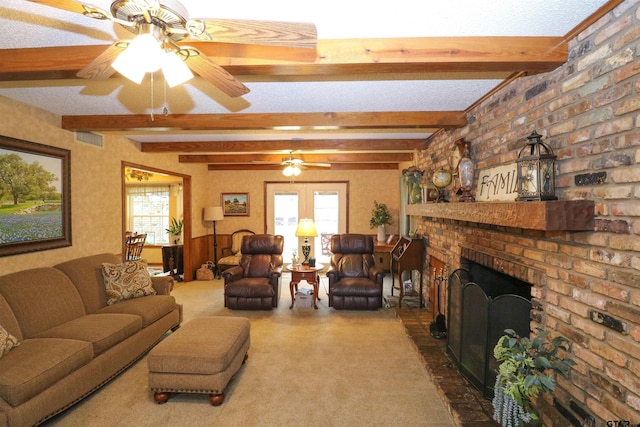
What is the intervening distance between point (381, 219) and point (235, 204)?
10.7 feet

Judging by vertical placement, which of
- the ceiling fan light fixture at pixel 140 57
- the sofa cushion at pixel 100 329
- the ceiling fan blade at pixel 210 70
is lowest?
the sofa cushion at pixel 100 329

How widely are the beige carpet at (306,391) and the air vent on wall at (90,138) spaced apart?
2605 mm

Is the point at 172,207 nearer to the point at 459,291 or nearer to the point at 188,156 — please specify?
the point at 188,156

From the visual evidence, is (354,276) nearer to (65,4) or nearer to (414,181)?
(414,181)

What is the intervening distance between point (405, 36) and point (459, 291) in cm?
205

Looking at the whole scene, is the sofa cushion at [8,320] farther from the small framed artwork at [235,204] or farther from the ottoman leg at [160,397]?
the small framed artwork at [235,204]

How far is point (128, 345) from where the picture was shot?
3.09m

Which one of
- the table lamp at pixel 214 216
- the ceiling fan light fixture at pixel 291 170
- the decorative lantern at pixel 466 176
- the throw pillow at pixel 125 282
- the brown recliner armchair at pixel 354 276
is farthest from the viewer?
the table lamp at pixel 214 216

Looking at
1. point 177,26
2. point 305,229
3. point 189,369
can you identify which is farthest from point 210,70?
point 305,229

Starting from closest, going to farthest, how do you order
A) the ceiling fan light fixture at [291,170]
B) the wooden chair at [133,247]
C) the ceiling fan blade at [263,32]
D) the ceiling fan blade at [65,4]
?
the ceiling fan blade at [65,4] → the ceiling fan blade at [263,32] → the ceiling fan light fixture at [291,170] → the wooden chair at [133,247]

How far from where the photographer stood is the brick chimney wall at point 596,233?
1506mm

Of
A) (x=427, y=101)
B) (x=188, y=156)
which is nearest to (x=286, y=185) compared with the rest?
(x=188, y=156)

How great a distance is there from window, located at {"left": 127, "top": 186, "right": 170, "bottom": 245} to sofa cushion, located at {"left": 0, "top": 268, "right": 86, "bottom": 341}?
5.22 metres

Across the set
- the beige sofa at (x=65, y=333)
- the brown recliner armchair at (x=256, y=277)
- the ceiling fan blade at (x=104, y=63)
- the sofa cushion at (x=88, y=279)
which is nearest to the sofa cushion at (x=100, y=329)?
the beige sofa at (x=65, y=333)
